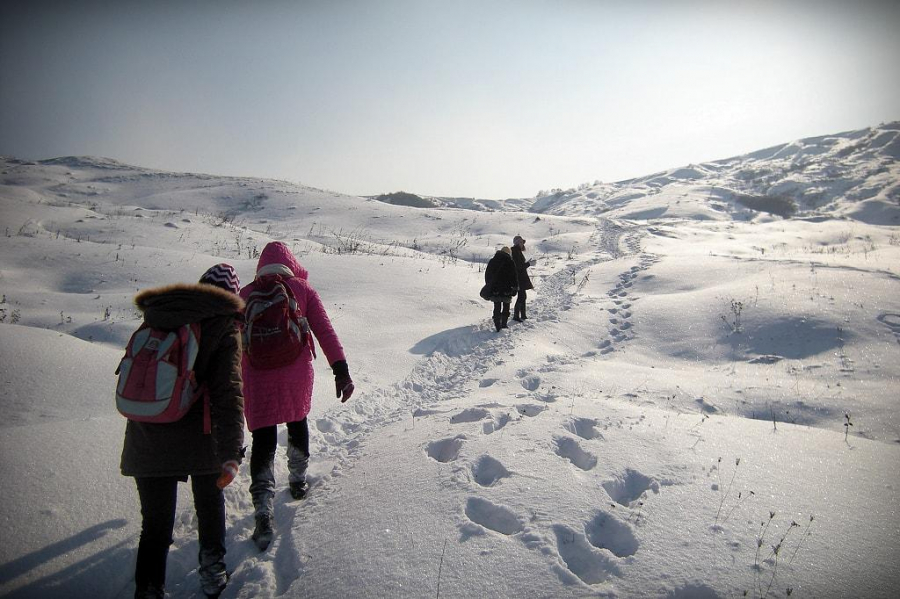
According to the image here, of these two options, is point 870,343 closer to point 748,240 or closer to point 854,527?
point 854,527

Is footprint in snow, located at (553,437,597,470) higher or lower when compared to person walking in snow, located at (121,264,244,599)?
lower

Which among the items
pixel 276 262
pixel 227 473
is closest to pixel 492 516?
pixel 227 473

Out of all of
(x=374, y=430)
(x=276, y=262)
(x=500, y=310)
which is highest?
(x=276, y=262)

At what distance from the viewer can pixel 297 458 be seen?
10.4 feet

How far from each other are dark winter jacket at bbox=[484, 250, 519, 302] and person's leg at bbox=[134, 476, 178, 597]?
21.9 ft

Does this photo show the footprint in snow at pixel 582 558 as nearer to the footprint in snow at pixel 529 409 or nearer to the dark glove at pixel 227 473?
the footprint in snow at pixel 529 409

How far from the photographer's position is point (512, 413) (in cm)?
423

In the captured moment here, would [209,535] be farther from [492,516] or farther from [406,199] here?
[406,199]

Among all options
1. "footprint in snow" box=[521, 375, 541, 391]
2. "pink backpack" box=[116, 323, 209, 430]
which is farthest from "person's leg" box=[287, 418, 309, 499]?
"footprint in snow" box=[521, 375, 541, 391]

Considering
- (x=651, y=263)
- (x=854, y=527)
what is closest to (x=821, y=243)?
(x=651, y=263)

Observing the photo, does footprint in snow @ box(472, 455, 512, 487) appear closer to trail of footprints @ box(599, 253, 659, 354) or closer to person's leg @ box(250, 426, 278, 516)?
person's leg @ box(250, 426, 278, 516)

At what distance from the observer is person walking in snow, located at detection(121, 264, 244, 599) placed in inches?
82.4

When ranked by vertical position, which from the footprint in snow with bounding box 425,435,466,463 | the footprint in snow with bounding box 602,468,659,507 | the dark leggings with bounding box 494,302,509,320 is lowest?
the footprint in snow with bounding box 425,435,466,463

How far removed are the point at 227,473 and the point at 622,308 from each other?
9001mm
